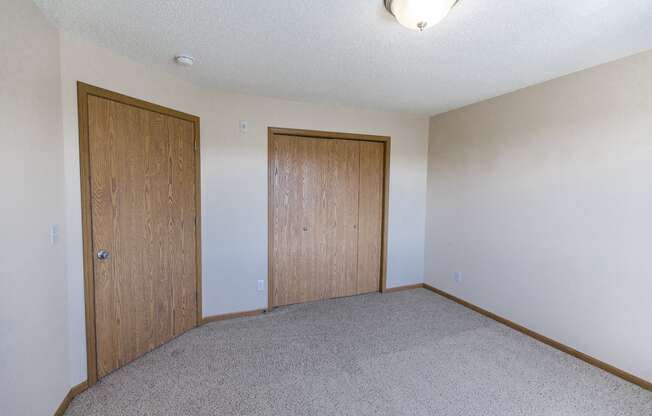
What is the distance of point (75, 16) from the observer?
62.4 inches

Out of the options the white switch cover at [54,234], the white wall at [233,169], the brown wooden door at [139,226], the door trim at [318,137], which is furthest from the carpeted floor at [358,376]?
the white switch cover at [54,234]

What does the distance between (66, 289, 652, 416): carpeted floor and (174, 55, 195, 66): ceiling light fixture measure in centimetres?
220

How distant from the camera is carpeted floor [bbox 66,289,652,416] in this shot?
1782 mm

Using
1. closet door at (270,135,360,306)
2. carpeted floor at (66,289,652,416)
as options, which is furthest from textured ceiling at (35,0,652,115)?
carpeted floor at (66,289,652,416)

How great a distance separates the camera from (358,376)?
207 centimetres

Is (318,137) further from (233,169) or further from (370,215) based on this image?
(370,215)

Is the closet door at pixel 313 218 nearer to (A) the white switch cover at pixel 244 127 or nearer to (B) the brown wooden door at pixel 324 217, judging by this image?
(B) the brown wooden door at pixel 324 217

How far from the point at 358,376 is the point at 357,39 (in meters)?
2.23

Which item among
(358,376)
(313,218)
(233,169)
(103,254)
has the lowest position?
(358,376)

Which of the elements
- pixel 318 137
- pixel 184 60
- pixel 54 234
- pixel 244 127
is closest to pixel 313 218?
pixel 318 137

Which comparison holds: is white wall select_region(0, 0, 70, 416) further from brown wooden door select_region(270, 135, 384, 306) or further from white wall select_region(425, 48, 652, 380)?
white wall select_region(425, 48, 652, 380)

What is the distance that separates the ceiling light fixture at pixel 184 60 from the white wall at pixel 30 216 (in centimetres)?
64

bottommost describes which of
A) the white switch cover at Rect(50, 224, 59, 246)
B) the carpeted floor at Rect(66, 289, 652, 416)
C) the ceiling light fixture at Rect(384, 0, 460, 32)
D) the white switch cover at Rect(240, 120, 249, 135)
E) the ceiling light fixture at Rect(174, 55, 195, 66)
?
the carpeted floor at Rect(66, 289, 652, 416)

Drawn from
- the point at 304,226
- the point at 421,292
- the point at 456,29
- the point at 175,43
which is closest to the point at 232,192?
the point at 304,226
